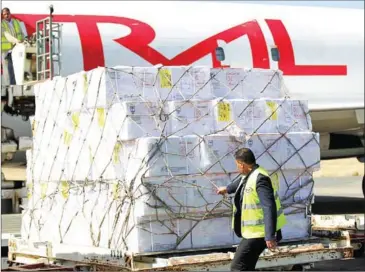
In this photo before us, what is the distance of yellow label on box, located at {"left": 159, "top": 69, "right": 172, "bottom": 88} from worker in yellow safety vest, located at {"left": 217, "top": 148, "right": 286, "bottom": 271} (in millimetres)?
1608

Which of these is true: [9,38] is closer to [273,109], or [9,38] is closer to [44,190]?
[44,190]

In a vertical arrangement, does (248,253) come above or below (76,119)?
below

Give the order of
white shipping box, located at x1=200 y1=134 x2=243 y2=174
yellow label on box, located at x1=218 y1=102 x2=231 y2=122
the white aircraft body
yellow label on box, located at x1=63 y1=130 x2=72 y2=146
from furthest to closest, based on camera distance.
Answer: the white aircraft body, yellow label on box, located at x1=63 y1=130 x2=72 y2=146, yellow label on box, located at x1=218 y1=102 x2=231 y2=122, white shipping box, located at x1=200 y1=134 x2=243 y2=174

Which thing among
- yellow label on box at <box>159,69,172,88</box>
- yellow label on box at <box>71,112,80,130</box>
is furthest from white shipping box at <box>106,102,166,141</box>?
yellow label on box at <box>71,112,80,130</box>

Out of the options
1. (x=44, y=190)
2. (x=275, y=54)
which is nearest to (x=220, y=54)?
(x=275, y=54)

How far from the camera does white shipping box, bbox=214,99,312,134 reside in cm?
837

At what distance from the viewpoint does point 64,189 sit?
28.9ft

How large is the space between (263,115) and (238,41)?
7.80 metres

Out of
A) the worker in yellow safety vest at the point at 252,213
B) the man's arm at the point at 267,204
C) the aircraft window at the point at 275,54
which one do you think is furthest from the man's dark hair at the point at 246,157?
the aircraft window at the point at 275,54

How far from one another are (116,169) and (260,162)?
4.94 ft

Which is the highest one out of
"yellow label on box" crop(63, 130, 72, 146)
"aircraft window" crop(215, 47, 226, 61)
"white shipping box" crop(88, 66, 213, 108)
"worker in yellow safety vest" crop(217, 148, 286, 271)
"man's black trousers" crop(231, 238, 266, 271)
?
"aircraft window" crop(215, 47, 226, 61)

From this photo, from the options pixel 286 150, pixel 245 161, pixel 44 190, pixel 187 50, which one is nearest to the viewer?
pixel 245 161

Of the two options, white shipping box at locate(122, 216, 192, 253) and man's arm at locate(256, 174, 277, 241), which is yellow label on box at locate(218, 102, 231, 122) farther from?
man's arm at locate(256, 174, 277, 241)

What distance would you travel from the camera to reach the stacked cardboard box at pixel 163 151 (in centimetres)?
785
